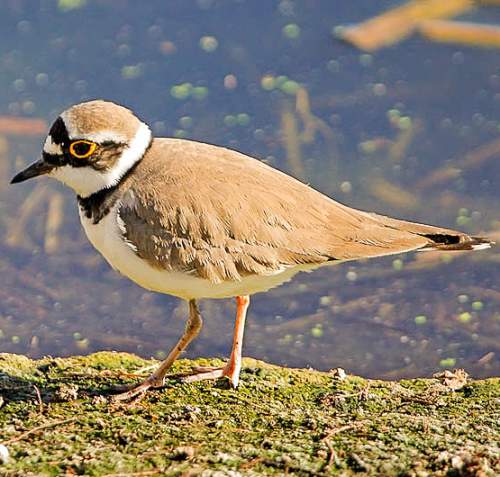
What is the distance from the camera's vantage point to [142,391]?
5.11 metres

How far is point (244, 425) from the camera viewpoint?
4590mm

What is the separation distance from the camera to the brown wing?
193 inches

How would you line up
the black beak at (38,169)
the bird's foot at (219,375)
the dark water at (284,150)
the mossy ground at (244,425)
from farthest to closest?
1. the dark water at (284,150)
2. the bird's foot at (219,375)
3. the black beak at (38,169)
4. the mossy ground at (244,425)

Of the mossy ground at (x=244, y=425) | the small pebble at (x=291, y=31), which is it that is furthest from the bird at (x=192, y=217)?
the small pebble at (x=291, y=31)

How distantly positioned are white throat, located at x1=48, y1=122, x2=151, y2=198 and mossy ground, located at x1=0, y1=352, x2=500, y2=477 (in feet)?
3.39

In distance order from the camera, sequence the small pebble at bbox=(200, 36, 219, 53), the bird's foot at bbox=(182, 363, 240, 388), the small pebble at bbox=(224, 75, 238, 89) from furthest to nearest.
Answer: the small pebble at bbox=(200, 36, 219, 53), the small pebble at bbox=(224, 75, 238, 89), the bird's foot at bbox=(182, 363, 240, 388)

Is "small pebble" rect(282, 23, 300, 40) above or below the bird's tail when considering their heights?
above

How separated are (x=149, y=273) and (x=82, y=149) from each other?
29.5 inches

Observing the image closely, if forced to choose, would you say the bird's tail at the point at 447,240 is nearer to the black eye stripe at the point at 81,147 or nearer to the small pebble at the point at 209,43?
the black eye stripe at the point at 81,147

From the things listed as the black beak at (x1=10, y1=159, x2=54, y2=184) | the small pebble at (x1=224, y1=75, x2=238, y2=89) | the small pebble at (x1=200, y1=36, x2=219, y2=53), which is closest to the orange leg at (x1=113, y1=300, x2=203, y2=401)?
the black beak at (x1=10, y1=159, x2=54, y2=184)

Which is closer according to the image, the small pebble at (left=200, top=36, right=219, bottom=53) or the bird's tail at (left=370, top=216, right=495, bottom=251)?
the bird's tail at (left=370, top=216, right=495, bottom=251)

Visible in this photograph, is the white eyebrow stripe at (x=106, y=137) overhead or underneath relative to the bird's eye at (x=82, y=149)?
overhead

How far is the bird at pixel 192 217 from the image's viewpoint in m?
4.91

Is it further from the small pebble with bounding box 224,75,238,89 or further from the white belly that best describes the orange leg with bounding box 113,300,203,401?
the small pebble with bounding box 224,75,238,89
